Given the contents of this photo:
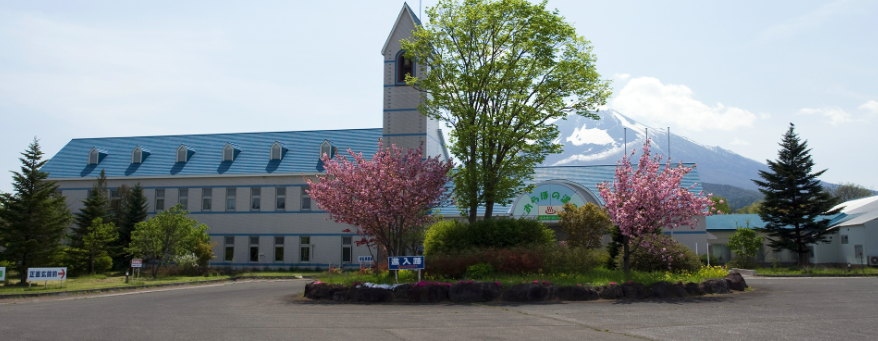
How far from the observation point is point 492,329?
429 inches

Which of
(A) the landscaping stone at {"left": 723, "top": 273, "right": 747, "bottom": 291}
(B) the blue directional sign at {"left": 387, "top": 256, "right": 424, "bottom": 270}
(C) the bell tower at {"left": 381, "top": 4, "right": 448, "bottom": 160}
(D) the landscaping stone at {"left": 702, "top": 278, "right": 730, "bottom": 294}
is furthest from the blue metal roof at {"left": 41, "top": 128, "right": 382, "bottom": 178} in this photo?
(D) the landscaping stone at {"left": 702, "top": 278, "right": 730, "bottom": 294}

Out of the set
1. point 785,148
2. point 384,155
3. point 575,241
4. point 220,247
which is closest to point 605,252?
point 575,241

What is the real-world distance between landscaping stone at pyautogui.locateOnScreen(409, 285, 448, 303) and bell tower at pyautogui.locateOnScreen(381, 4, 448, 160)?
1944 centimetres

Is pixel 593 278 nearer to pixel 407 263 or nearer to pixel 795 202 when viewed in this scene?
pixel 407 263

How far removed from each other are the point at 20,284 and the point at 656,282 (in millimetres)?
24094

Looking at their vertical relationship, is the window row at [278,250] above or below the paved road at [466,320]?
above

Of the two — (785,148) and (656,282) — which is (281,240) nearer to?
(656,282)

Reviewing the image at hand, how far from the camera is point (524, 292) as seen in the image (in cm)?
1628

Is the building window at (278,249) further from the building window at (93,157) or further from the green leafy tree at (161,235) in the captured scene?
the building window at (93,157)

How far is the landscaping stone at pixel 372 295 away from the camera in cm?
1720

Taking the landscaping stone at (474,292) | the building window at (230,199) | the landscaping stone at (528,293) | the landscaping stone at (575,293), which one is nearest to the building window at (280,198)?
the building window at (230,199)

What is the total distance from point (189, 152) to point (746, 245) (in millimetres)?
37539

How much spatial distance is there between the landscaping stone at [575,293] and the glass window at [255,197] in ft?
94.8

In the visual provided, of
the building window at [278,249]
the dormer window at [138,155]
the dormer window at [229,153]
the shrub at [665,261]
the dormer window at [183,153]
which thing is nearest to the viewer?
the shrub at [665,261]
